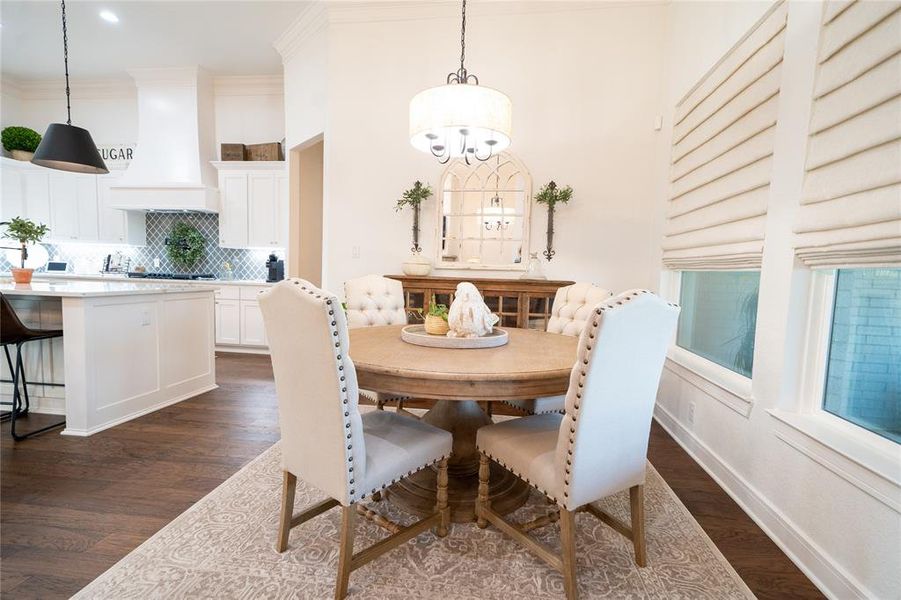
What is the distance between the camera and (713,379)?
7.41 ft

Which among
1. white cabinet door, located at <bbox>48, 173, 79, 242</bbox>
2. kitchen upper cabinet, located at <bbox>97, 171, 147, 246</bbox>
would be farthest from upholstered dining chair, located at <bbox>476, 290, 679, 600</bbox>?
white cabinet door, located at <bbox>48, 173, 79, 242</bbox>

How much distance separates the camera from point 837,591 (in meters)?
1.34

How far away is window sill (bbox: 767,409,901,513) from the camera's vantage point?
47.1 inches

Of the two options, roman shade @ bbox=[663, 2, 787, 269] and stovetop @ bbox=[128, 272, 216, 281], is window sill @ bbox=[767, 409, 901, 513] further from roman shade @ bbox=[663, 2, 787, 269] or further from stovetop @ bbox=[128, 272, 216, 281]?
stovetop @ bbox=[128, 272, 216, 281]

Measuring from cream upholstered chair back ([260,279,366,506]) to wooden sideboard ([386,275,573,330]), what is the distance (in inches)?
78.6

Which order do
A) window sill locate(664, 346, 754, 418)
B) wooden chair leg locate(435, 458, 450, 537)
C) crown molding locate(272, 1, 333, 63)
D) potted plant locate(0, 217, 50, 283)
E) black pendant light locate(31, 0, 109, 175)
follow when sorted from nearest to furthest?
wooden chair leg locate(435, 458, 450, 537) < window sill locate(664, 346, 754, 418) < black pendant light locate(31, 0, 109, 175) < potted plant locate(0, 217, 50, 283) < crown molding locate(272, 1, 333, 63)

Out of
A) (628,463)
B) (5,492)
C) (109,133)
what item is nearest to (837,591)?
(628,463)

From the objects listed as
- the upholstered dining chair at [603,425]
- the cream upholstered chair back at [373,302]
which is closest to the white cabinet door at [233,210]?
the cream upholstered chair back at [373,302]

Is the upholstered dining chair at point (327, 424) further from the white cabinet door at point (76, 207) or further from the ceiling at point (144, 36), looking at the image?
the white cabinet door at point (76, 207)

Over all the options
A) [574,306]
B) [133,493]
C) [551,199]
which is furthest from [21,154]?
[574,306]

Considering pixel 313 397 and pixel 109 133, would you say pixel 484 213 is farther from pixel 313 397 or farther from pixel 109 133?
pixel 109 133

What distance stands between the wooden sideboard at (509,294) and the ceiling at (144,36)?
3021 millimetres

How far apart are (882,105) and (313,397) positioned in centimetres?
212

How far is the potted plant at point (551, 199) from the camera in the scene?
139 inches
